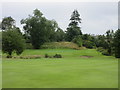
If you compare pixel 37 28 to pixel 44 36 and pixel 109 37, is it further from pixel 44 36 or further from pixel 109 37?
pixel 109 37

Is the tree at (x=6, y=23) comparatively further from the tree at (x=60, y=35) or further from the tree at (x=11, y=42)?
the tree at (x=11, y=42)

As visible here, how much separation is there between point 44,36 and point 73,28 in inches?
656

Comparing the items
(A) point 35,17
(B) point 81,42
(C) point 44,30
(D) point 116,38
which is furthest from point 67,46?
(D) point 116,38

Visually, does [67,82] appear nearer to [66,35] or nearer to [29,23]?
[29,23]

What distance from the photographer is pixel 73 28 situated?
7288 cm

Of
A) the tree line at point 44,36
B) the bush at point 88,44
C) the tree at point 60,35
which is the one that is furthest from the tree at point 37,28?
the tree at point 60,35

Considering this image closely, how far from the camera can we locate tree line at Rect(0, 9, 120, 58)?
3825cm

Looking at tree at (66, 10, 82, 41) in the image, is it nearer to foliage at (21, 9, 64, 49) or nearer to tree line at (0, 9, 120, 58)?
tree line at (0, 9, 120, 58)

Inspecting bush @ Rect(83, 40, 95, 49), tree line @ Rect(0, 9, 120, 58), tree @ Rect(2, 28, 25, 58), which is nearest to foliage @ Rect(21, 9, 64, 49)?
tree line @ Rect(0, 9, 120, 58)

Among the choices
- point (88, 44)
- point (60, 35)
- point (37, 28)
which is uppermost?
point (37, 28)

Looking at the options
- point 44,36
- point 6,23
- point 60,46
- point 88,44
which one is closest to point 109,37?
point 88,44

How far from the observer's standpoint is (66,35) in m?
75.3

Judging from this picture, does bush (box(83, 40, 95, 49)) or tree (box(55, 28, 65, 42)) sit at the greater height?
tree (box(55, 28, 65, 42))

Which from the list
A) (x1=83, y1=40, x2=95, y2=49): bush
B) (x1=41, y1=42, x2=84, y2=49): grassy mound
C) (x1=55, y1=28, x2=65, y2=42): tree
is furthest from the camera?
(x1=55, y1=28, x2=65, y2=42): tree
